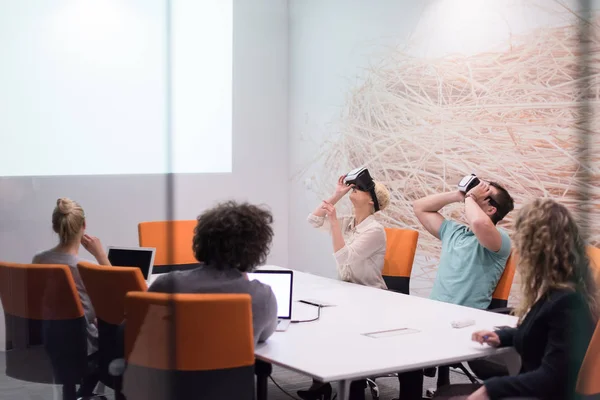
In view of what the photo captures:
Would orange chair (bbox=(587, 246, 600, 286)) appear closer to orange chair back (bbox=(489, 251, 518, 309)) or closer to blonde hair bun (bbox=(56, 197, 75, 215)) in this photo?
orange chair back (bbox=(489, 251, 518, 309))

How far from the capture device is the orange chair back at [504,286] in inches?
149

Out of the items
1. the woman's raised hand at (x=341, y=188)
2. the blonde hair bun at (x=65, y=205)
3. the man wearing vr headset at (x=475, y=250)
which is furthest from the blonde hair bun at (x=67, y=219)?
the woman's raised hand at (x=341, y=188)

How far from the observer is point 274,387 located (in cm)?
432

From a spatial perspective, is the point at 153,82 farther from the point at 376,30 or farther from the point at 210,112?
the point at 376,30

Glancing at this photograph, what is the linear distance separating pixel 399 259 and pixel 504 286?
753 millimetres

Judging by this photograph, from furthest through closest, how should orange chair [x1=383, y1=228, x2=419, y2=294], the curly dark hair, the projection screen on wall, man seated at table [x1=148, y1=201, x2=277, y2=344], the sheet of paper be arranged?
orange chair [x1=383, y1=228, x2=419, y2=294] → the sheet of paper → the curly dark hair → man seated at table [x1=148, y1=201, x2=277, y2=344] → the projection screen on wall

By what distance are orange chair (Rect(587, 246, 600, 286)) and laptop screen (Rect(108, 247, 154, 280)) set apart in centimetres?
153

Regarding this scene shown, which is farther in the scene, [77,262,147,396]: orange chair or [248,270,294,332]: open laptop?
[248,270,294,332]: open laptop

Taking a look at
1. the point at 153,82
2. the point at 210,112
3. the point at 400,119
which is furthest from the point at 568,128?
the point at 153,82

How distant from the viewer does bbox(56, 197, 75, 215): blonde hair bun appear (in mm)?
2613

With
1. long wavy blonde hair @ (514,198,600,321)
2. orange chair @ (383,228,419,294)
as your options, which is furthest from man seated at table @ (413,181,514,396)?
long wavy blonde hair @ (514,198,600,321)

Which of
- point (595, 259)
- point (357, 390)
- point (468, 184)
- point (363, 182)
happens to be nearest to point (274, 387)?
point (357, 390)

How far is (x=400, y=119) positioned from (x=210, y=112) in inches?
126

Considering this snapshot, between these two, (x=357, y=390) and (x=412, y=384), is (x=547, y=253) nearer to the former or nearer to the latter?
(x=412, y=384)
